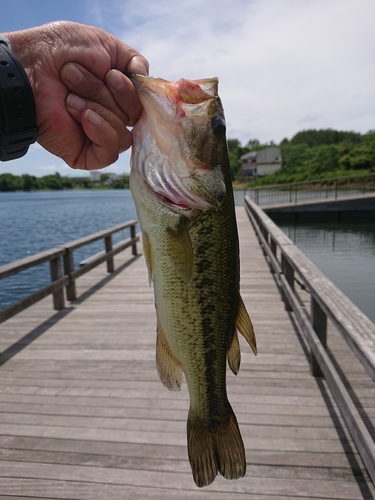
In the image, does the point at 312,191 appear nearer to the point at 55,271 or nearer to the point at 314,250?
the point at 314,250

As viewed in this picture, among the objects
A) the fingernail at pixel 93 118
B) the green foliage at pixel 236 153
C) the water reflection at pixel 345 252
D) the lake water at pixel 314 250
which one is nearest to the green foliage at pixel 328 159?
the green foliage at pixel 236 153

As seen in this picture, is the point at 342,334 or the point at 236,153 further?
the point at 236,153

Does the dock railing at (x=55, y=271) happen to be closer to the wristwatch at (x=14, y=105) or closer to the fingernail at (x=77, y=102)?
the wristwatch at (x=14, y=105)

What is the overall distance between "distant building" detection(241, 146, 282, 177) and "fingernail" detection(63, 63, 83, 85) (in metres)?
82.5

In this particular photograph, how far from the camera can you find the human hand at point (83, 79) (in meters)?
1.42

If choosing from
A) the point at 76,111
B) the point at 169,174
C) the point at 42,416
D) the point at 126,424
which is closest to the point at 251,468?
the point at 126,424

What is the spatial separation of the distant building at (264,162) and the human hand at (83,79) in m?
82.4

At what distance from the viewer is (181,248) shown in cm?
146

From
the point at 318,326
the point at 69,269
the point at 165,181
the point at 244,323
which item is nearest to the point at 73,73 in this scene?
the point at 165,181

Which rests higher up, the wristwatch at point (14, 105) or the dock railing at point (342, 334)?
the wristwatch at point (14, 105)

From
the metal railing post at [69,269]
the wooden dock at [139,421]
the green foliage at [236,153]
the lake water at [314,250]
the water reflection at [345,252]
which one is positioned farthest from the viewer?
the green foliage at [236,153]

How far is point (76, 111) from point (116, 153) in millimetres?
201

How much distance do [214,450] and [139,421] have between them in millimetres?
1912

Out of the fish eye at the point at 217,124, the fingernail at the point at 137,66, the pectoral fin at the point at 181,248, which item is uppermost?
the fingernail at the point at 137,66
